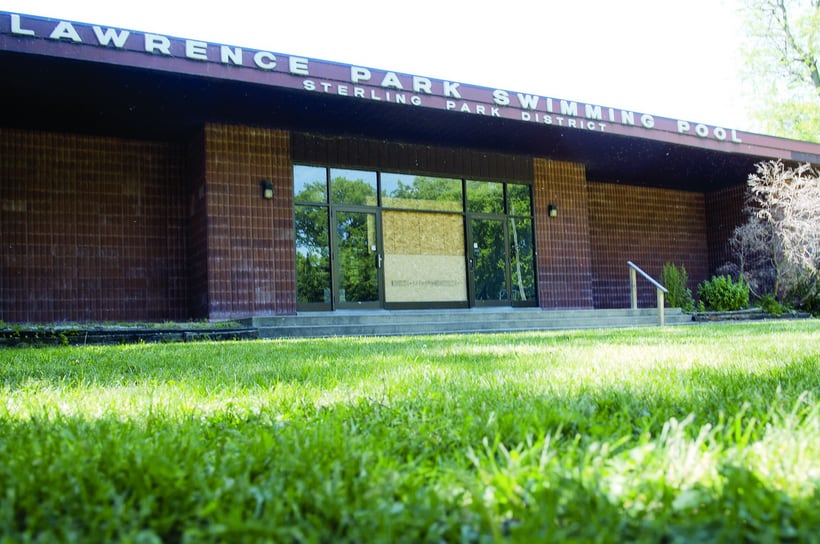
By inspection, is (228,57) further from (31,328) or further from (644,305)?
(644,305)

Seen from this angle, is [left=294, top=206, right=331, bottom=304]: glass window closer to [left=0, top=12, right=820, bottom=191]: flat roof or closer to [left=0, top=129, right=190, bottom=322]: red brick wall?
[left=0, top=12, right=820, bottom=191]: flat roof

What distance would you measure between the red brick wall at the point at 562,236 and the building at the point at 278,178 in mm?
41

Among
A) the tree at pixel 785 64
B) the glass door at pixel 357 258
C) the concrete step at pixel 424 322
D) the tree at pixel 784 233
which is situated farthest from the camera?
the tree at pixel 785 64

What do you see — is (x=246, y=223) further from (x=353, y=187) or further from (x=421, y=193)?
(x=421, y=193)

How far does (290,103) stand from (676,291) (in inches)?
363

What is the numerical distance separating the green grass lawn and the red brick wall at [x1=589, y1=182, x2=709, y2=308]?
12.3 meters

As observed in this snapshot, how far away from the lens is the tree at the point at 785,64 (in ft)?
71.3

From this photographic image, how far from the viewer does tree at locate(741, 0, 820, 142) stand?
21734 millimetres

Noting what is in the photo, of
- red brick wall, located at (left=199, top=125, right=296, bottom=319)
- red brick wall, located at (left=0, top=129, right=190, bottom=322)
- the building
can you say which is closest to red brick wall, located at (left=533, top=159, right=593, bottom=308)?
the building

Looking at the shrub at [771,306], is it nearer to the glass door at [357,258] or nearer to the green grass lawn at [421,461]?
the glass door at [357,258]

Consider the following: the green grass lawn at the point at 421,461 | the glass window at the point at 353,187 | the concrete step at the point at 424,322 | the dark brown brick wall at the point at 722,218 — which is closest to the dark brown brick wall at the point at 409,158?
the glass window at the point at 353,187

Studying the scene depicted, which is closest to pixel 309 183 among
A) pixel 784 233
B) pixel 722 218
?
pixel 784 233

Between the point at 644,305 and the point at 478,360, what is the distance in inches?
475

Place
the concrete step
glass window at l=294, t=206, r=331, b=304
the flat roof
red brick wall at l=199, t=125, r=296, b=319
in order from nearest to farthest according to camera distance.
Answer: the flat roof → the concrete step → red brick wall at l=199, t=125, r=296, b=319 → glass window at l=294, t=206, r=331, b=304
